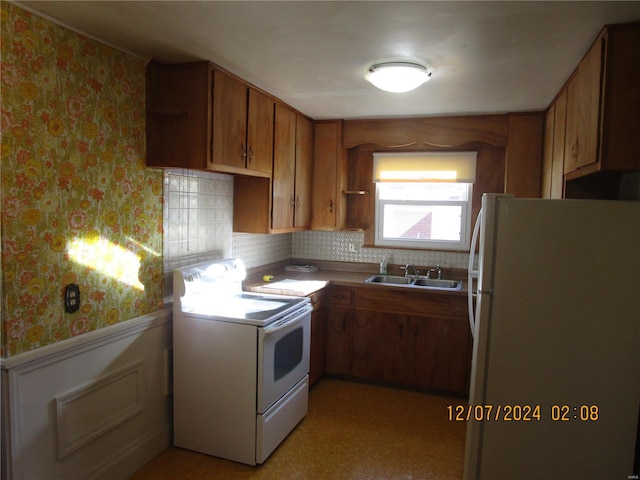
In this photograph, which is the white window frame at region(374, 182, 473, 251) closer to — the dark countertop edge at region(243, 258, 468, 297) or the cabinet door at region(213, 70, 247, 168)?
the dark countertop edge at region(243, 258, 468, 297)

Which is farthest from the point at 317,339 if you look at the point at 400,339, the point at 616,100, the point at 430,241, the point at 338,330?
the point at 616,100

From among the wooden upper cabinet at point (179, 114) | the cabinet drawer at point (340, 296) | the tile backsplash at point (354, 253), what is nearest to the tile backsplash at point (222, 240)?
the tile backsplash at point (354, 253)

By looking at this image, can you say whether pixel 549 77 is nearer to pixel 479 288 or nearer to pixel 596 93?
pixel 596 93

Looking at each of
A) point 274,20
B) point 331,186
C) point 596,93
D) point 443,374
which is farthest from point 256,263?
point 596,93

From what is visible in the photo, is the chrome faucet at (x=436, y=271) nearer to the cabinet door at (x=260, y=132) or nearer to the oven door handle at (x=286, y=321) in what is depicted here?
the oven door handle at (x=286, y=321)

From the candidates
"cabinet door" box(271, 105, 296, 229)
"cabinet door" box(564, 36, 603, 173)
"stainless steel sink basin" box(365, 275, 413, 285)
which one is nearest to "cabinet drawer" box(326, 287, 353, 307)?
"stainless steel sink basin" box(365, 275, 413, 285)

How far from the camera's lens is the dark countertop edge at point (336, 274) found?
137 inches

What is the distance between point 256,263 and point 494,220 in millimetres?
2176

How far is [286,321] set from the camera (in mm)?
2691

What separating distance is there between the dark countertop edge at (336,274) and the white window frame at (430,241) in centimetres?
19

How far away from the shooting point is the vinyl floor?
2500mm

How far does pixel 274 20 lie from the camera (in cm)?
184

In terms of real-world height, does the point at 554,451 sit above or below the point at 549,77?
below

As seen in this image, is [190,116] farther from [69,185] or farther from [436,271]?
[436,271]
